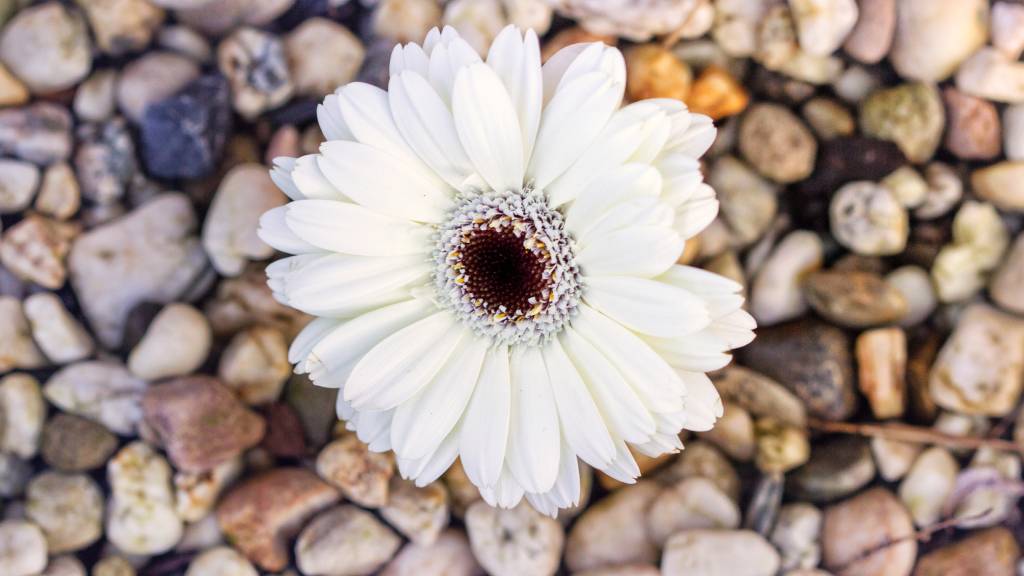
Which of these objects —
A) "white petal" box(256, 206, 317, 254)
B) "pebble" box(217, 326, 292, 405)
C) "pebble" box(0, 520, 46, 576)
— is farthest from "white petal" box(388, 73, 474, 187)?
"pebble" box(0, 520, 46, 576)

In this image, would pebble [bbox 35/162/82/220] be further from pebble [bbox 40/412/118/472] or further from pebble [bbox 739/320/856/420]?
pebble [bbox 739/320/856/420]

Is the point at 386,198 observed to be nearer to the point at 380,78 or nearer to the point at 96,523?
the point at 380,78

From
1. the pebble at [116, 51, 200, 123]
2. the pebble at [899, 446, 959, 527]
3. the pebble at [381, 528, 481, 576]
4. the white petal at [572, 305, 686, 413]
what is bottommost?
the pebble at [381, 528, 481, 576]

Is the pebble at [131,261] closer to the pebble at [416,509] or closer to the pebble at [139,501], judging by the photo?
the pebble at [139,501]

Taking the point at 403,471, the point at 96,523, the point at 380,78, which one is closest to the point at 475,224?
the point at 403,471

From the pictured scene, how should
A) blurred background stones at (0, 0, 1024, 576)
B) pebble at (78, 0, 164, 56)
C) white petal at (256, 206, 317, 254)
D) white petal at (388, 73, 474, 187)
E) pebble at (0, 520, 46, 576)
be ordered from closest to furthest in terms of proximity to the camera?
1. white petal at (388, 73, 474, 187)
2. white petal at (256, 206, 317, 254)
3. pebble at (0, 520, 46, 576)
4. blurred background stones at (0, 0, 1024, 576)
5. pebble at (78, 0, 164, 56)

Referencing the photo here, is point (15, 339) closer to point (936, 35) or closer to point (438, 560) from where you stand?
point (438, 560)
